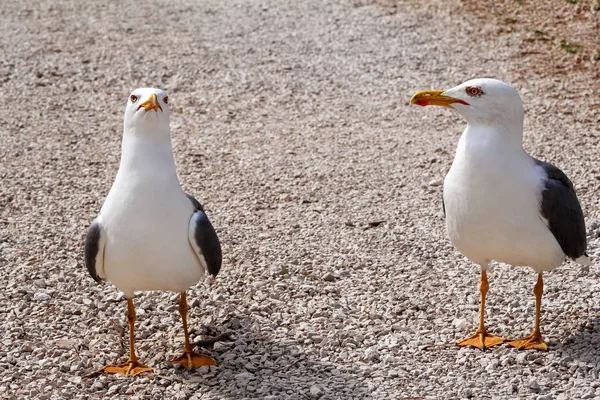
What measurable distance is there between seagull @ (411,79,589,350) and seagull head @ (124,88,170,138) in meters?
1.71

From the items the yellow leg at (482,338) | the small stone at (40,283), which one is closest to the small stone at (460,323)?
the yellow leg at (482,338)

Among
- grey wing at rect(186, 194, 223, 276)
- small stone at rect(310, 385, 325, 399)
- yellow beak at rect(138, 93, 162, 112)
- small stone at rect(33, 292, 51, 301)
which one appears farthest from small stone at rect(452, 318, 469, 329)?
small stone at rect(33, 292, 51, 301)

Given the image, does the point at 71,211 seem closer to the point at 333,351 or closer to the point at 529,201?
the point at 333,351

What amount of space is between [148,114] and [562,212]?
8.26ft

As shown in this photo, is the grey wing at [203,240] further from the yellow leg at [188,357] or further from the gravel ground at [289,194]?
the gravel ground at [289,194]

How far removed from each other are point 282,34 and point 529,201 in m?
8.73

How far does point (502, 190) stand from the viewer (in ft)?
16.7

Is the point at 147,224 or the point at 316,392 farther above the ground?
the point at 147,224

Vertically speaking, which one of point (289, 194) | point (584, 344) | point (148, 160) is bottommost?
point (584, 344)

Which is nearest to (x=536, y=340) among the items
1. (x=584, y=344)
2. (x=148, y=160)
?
(x=584, y=344)

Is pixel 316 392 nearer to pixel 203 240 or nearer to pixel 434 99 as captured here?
pixel 203 240

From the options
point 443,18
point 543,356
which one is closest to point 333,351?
point 543,356

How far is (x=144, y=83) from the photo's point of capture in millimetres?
11438

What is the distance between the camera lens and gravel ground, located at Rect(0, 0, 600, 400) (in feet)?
17.7
